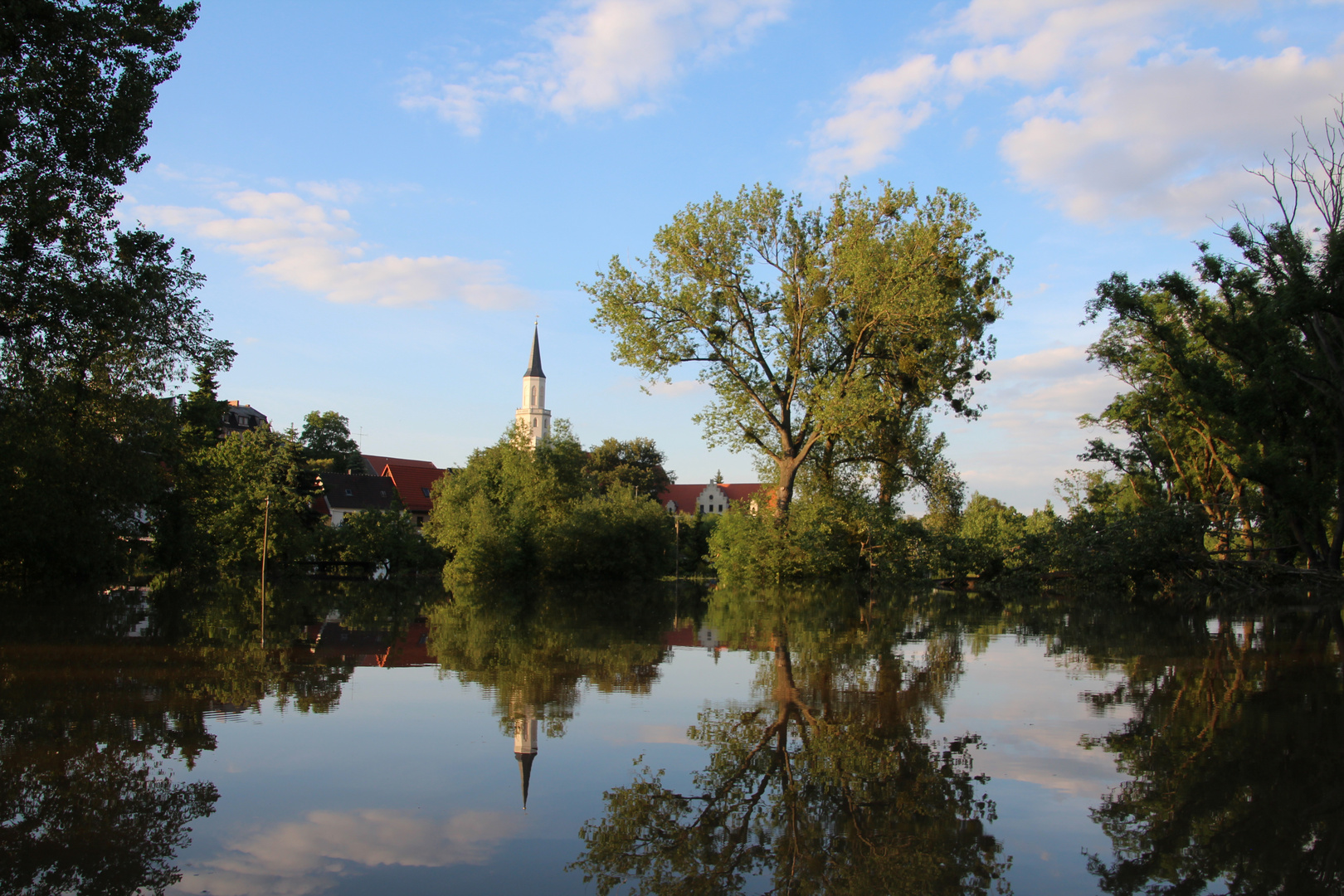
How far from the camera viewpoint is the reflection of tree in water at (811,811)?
12.3 feet

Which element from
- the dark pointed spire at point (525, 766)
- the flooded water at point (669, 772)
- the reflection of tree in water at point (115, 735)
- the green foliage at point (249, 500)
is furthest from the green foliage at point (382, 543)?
the dark pointed spire at point (525, 766)

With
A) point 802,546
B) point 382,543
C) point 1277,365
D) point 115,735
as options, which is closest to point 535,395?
point 382,543

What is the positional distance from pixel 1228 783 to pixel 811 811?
2467 mm

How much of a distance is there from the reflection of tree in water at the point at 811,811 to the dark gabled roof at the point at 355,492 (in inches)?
2710

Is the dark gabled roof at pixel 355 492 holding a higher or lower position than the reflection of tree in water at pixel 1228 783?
higher

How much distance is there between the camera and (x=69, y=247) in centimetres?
1772

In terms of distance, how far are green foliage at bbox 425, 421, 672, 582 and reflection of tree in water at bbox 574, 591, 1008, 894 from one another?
31.5m

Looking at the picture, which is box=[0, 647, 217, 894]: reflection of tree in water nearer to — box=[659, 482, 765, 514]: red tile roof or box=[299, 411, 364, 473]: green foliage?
box=[299, 411, 364, 473]: green foliage

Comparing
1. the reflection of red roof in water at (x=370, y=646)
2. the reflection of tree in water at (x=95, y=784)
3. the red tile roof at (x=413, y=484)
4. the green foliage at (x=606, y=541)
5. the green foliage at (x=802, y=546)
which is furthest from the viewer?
the red tile roof at (x=413, y=484)

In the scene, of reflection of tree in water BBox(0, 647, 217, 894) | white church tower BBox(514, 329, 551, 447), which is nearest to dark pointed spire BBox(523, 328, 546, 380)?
white church tower BBox(514, 329, 551, 447)

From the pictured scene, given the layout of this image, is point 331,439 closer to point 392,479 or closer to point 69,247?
point 392,479

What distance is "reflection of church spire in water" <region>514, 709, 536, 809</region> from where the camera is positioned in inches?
208

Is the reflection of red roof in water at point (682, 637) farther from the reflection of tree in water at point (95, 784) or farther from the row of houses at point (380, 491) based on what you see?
the row of houses at point (380, 491)

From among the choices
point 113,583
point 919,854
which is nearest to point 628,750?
point 919,854
